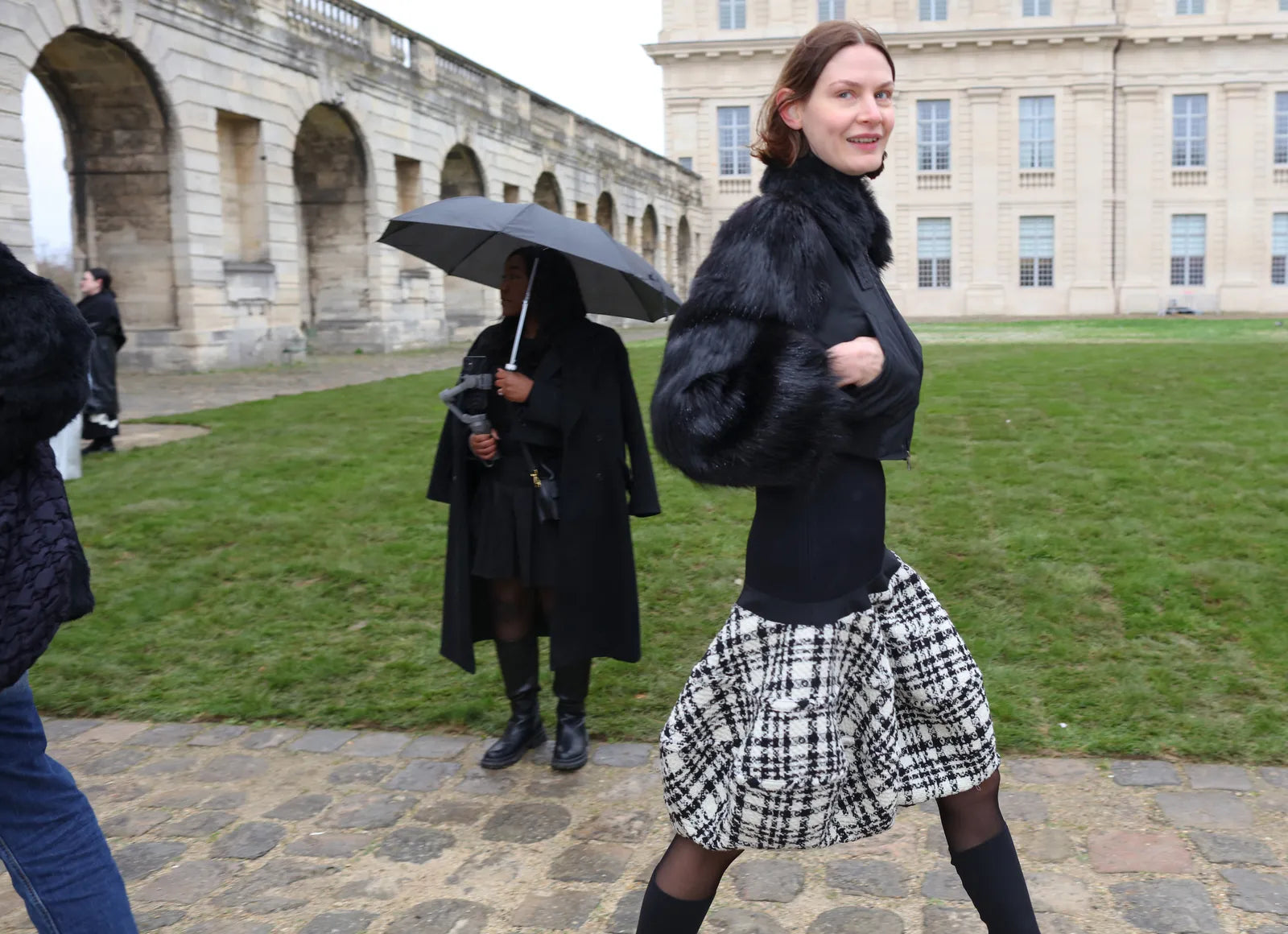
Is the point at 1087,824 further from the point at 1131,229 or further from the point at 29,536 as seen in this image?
the point at 1131,229

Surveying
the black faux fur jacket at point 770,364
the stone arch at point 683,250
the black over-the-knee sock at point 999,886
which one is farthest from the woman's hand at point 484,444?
the stone arch at point 683,250

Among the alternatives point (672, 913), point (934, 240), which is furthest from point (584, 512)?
point (934, 240)

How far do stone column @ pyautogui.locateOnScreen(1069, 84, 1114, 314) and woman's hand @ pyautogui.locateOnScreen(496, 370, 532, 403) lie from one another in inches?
1993

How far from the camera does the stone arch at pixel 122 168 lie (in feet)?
58.8

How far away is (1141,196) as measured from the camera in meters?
50.1

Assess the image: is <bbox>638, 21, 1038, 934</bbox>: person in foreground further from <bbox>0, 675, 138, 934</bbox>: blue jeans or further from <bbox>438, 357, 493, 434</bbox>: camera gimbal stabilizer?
<bbox>438, 357, 493, 434</bbox>: camera gimbal stabilizer

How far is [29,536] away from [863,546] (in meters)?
1.52

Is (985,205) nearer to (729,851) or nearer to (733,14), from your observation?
(733,14)

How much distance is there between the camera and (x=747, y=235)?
7.02 feet

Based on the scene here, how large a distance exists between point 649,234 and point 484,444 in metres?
43.2

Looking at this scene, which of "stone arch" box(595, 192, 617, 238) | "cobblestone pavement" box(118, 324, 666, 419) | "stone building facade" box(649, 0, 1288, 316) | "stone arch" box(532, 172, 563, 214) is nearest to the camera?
"cobblestone pavement" box(118, 324, 666, 419)

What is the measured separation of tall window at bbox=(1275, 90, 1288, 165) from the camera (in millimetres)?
49531

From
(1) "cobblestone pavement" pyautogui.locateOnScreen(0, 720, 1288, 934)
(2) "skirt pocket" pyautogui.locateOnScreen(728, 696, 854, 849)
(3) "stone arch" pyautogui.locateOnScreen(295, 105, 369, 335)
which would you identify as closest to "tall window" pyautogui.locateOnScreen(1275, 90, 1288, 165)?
(3) "stone arch" pyautogui.locateOnScreen(295, 105, 369, 335)

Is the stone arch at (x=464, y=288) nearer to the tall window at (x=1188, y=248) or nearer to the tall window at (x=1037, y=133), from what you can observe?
the tall window at (x=1037, y=133)
